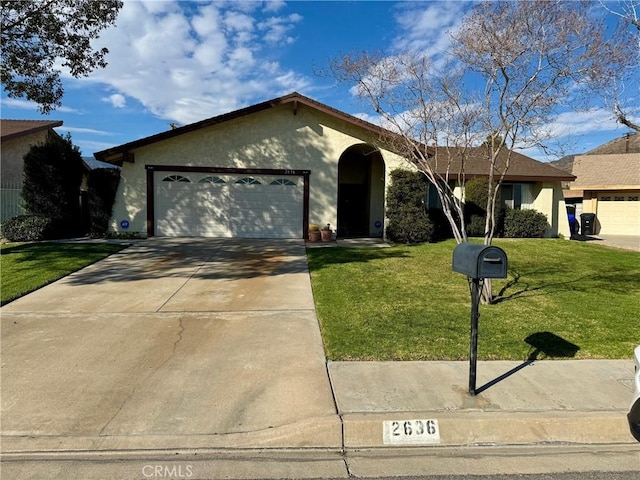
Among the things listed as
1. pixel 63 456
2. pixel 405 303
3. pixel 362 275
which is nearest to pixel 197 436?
pixel 63 456

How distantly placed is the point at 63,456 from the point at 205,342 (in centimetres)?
234

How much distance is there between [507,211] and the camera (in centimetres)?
1825

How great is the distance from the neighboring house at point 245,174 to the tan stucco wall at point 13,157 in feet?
21.5

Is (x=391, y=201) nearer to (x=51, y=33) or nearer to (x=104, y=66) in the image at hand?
(x=104, y=66)

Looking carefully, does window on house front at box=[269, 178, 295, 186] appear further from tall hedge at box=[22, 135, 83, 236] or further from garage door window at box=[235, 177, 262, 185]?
tall hedge at box=[22, 135, 83, 236]

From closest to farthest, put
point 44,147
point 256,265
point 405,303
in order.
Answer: point 405,303, point 256,265, point 44,147

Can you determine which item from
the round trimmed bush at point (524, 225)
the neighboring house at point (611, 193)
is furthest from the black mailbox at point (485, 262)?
the neighboring house at point (611, 193)

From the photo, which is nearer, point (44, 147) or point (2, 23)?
point (2, 23)

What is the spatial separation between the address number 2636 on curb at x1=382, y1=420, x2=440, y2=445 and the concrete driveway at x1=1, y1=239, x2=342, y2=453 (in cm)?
44

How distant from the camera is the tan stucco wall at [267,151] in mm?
16062

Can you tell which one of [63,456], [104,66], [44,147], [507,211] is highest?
[104,66]

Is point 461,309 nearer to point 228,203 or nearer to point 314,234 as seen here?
point 314,234

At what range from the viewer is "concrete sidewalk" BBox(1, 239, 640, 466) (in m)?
3.56

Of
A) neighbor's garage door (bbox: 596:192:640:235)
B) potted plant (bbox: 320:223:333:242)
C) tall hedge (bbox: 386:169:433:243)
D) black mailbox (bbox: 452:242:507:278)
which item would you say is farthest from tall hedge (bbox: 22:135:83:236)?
neighbor's garage door (bbox: 596:192:640:235)
